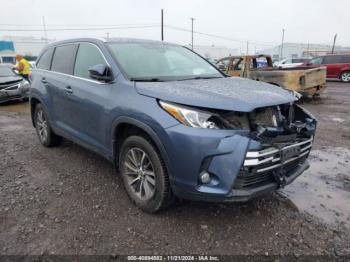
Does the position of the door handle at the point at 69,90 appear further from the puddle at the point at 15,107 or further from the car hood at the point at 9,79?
the car hood at the point at 9,79

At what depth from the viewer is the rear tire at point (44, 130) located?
188 inches

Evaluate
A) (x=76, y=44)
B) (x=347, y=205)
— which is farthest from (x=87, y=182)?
(x=347, y=205)

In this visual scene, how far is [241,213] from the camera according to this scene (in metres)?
2.99

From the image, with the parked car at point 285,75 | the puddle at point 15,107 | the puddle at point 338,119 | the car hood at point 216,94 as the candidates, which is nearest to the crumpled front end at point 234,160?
the car hood at point 216,94

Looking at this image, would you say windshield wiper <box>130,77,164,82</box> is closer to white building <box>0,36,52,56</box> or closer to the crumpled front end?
the crumpled front end

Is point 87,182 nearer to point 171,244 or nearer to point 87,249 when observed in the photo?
point 87,249

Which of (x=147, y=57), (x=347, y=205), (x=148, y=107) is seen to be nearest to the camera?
(x=148, y=107)

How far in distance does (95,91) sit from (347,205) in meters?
3.19

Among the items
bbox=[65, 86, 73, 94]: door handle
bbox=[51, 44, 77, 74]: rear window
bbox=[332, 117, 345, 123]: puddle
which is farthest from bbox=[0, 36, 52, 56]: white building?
bbox=[65, 86, 73, 94]: door handle

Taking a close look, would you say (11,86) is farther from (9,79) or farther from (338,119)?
(338,119)

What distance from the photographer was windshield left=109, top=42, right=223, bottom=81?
3170mm

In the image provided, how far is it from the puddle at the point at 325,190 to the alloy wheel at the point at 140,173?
169 cm

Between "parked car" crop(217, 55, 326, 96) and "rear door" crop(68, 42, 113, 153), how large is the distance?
5898 mm

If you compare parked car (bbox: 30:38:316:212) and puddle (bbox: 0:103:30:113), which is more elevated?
parked car (bbox: 30:38:316:212)
